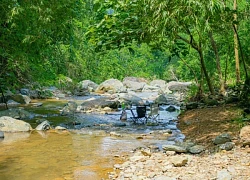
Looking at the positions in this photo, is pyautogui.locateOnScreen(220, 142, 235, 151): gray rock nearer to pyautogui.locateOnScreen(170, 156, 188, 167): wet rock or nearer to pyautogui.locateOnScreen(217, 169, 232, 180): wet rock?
pyautogui.locateOnScreen(170, 156, 188, 167): wet rock

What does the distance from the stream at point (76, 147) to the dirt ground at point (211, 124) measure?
0.38 metres

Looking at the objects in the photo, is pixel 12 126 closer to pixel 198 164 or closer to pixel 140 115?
pixel 140 115

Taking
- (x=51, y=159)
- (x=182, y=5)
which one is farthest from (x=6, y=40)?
(x=182, y=5)

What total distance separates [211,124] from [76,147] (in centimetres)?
324

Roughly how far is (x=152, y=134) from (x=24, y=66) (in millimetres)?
3563

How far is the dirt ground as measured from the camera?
22.3ft

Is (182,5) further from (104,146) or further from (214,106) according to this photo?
(214,106)

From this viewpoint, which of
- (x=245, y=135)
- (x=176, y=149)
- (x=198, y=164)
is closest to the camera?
(x=198, y=164)

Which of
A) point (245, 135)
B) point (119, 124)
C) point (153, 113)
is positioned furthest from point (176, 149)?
point (153, 113)

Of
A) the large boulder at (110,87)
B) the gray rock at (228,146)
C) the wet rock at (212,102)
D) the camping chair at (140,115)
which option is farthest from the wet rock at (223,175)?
the large boulder at (110,87)

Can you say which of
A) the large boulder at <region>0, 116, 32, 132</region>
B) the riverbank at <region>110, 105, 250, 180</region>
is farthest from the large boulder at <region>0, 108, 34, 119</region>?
the riverbank at <region>110, 105, 250, 180</region>

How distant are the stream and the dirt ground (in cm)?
38

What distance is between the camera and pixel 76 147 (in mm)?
6852

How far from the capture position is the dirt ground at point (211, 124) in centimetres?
681
